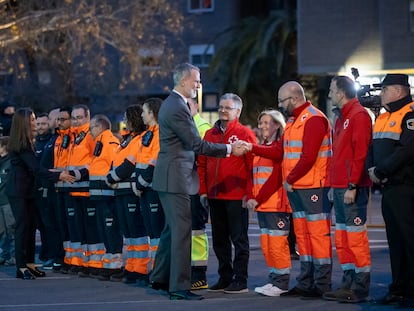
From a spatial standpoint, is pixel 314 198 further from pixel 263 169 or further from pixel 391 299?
pixel 391 299

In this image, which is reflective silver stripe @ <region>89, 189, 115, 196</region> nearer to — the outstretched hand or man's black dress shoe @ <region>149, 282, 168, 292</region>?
the outstretched hand

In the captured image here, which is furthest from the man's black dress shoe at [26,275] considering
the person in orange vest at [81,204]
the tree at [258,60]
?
the tree at [258,60]

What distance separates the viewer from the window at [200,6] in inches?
1777

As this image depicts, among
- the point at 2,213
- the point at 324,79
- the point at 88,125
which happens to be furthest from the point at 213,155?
the point at 324,79

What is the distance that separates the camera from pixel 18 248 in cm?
1349

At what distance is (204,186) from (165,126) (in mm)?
1189

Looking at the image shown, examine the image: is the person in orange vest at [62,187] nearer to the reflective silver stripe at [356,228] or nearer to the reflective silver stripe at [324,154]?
the reflective silver stripe at [324,154]

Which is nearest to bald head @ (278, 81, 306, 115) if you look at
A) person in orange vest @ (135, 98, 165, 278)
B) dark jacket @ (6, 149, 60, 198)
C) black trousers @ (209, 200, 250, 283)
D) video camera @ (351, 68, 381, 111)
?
video camera @ (351, 68, 381, 111)

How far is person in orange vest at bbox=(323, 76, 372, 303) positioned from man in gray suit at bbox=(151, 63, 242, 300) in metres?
1.23

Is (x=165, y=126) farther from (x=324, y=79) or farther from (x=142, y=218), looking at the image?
(x=324, y=79)

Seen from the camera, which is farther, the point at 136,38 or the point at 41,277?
the point at 136,38

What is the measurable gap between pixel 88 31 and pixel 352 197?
19703 millimetres

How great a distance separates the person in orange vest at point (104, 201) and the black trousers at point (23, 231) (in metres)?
0.84

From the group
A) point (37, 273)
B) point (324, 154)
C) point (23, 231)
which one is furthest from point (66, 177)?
point (324, 154)
